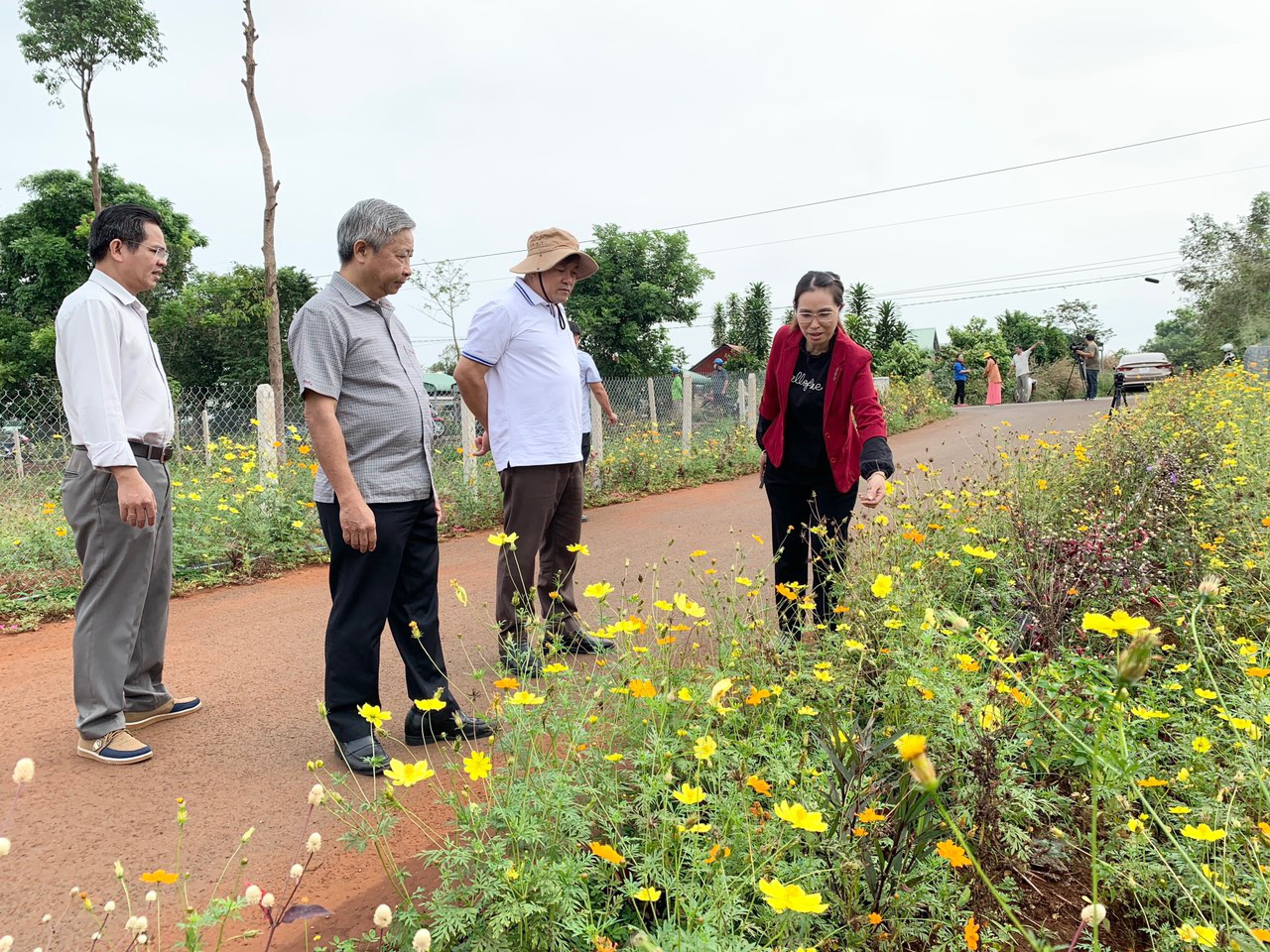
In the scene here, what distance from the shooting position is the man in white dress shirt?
2.87m

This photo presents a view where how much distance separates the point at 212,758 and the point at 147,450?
1.19 m

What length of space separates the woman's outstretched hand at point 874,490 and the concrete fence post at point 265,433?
228 inches

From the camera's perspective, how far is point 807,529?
12.4 ft

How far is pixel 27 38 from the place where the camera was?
59.7 feet

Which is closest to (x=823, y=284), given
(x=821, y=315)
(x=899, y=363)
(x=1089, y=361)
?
(x=821, y=315)

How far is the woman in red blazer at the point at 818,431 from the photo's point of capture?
347 centimetres

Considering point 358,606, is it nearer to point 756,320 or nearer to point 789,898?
point 789,898

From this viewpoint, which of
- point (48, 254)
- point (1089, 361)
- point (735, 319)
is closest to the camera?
→ point (1089, 361)

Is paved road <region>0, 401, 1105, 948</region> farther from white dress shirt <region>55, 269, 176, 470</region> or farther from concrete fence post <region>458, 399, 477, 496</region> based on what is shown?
concrete fence post <region>458, 399, 477, 496</region>

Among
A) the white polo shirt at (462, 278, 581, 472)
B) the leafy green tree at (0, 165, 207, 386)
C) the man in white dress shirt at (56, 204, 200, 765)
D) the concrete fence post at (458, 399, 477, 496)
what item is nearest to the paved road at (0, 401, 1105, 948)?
the man in white dress shirt at (56, 204, 200, 765)

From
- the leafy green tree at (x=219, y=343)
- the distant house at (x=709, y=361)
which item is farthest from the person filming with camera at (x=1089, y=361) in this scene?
the distant house at (x=709, y=361)

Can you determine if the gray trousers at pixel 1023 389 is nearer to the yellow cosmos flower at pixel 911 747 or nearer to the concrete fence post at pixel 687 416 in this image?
the concrete fence post at pixel 687 416

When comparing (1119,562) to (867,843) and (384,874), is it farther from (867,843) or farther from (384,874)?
(384,874)

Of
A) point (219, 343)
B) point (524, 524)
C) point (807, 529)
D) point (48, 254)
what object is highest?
point (48, 254)
